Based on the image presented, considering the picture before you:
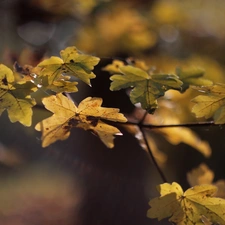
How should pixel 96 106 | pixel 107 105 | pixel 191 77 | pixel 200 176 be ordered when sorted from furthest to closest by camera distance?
pixel 107 105 → pixel 200 176 → pixel 191 77 → pixel 96 106

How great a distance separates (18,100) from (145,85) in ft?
0.80

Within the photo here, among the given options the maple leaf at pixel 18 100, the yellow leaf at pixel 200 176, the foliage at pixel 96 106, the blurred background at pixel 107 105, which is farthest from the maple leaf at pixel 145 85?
the blurred background at pixel 107 105

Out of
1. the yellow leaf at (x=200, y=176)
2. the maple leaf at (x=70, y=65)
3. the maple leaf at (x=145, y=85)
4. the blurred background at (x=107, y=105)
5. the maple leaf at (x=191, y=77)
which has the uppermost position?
the maple leaf at (x=70, y=65)

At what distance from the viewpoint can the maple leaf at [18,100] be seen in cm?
88

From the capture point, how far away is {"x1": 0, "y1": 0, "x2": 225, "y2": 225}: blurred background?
7.30 ft

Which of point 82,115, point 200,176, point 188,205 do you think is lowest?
point 200,176

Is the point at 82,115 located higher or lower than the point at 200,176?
higher

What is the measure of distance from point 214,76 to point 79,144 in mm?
1436

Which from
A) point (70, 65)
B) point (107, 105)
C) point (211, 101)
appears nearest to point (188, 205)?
point (211, 101)

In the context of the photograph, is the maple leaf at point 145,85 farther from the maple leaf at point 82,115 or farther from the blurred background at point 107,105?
the blurred background at point 107,105

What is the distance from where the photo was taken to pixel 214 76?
2.40 metres

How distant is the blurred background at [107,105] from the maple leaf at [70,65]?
1.63 feet

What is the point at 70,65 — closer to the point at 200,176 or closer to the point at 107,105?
the point at 200,176

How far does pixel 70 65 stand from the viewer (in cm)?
94
